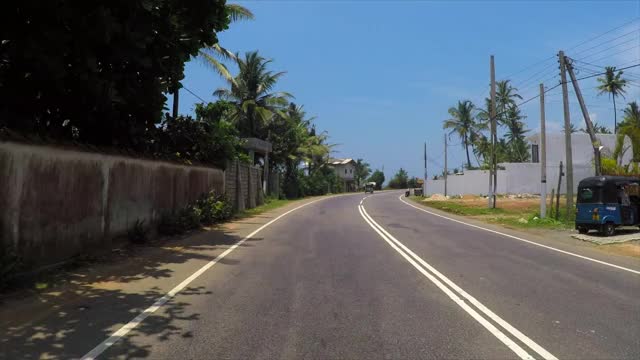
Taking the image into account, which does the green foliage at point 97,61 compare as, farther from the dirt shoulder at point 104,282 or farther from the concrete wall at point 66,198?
the dirt shoulder at point 104,282

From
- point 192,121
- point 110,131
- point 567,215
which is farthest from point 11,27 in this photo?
point 567,215

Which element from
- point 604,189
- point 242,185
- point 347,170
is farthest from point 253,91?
point 347,170

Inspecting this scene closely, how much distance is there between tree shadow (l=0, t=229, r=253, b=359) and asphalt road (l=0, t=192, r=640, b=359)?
0.13 feet

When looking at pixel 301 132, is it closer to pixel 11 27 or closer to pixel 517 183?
pixel 517 183

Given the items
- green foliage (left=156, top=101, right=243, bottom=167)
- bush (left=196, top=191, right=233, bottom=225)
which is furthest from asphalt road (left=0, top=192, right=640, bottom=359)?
green foliage (left=156, top=101, right=243, bottom=167)

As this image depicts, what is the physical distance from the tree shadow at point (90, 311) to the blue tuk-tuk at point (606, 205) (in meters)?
13.4

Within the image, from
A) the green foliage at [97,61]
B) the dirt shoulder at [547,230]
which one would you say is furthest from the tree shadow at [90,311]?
the dirt shoulder at [547,230]

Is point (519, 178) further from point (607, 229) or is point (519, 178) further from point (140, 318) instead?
point (140, 318)

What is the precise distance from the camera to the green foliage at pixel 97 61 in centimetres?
1087

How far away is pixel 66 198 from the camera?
10.6m

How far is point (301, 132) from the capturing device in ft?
191

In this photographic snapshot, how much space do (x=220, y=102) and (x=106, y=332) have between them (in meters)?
20.6

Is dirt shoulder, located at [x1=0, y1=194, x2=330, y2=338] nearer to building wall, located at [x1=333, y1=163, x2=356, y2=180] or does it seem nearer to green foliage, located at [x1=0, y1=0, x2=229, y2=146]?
green foliage, located at [x1=0, y1=0, x2=229, y2=146]

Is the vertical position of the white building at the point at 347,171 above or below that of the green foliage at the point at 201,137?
above
